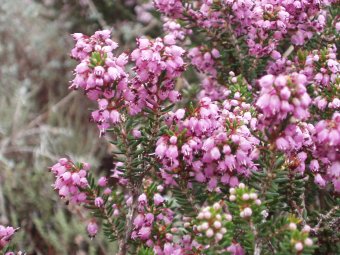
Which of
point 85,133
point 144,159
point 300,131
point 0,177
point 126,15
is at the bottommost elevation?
point 85,133

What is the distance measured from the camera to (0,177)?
497cm

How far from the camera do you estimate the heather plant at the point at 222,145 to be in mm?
1679

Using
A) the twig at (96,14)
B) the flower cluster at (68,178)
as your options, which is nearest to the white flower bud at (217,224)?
the flower cluster at (68,178)

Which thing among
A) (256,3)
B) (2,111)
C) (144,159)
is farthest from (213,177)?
(2,111)

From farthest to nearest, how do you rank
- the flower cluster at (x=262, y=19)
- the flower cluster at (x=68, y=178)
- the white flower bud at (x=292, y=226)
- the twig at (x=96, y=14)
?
the twig at (x=96, y=14), the flower cluster at (x=262, y=19), the flower cluster at (x=68, y=178), the white flower bud at (x=292, y=226)

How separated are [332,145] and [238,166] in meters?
0.39

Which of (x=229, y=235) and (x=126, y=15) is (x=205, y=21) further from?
(x=126, y=15)

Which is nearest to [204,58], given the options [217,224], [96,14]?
[217,224]

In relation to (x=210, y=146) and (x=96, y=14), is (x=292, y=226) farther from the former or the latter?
(x=96, y=14)

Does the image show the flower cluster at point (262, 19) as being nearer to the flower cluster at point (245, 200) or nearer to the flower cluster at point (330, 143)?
the flower cluster at point (330, 143)

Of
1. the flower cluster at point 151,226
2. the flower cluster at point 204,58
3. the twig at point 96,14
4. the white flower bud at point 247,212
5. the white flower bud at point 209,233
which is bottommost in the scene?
the twig at point 96,14

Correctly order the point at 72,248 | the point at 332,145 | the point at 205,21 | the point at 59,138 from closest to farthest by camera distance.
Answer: the point at 332,145
the point at 205,21
the point at 72,248
the point at 59,138

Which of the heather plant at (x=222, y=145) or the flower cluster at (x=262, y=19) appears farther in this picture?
the flower cluster at (x=262, y=19)

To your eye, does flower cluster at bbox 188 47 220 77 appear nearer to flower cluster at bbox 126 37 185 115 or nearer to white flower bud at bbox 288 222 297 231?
flower cluster at bbox 126 37 185 115
